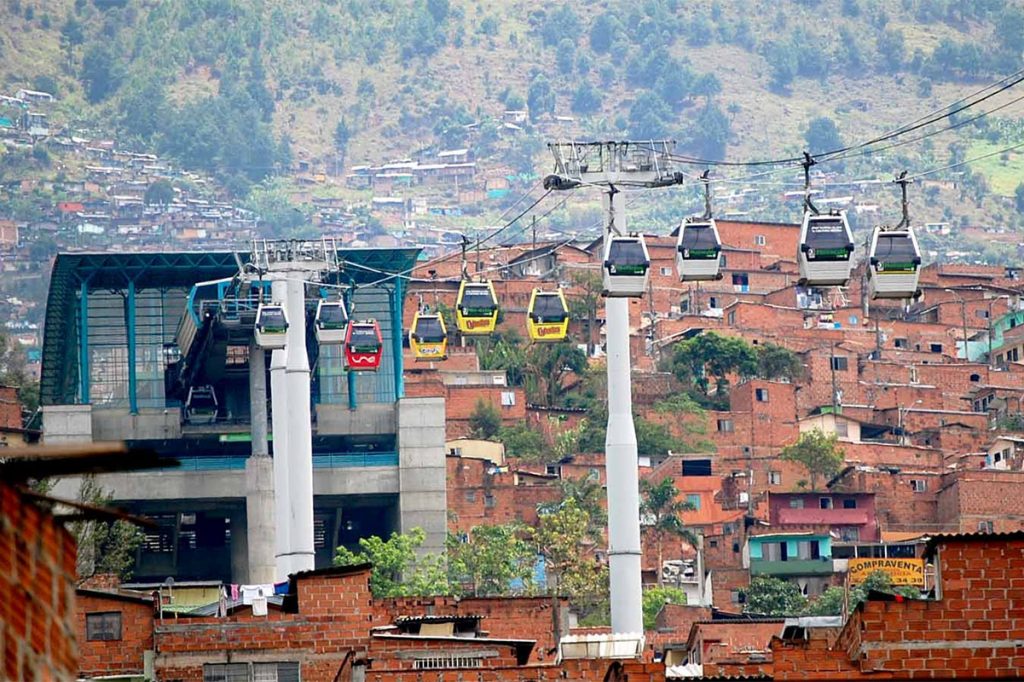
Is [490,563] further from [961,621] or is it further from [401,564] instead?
[961,621]

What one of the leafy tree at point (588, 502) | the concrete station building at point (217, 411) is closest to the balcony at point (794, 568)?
the leafy tree at point (588, 502)

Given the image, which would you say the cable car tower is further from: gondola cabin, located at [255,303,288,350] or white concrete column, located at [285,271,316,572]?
white concrete column, located at [285,271,316,572]

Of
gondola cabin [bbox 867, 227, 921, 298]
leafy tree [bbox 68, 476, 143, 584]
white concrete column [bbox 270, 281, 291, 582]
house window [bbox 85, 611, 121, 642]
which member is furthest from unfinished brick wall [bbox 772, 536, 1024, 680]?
white concrete column [bbox 270, 281, 291, 582]

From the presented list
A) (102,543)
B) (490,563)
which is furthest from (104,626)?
(490,563)

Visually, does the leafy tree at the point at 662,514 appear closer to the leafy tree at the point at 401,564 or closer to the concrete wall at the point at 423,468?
the concrete wall at the point at 423,468

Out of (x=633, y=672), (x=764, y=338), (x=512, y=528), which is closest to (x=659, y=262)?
(x=764, y=338)

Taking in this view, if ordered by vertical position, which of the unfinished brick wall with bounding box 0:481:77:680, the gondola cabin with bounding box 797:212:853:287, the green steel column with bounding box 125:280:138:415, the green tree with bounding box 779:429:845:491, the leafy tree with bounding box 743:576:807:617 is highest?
the green steel column with bounding box 125:280:138:415

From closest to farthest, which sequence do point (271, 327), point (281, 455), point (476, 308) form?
point (476, 308) < point (271, 327) < point (281, 455)
